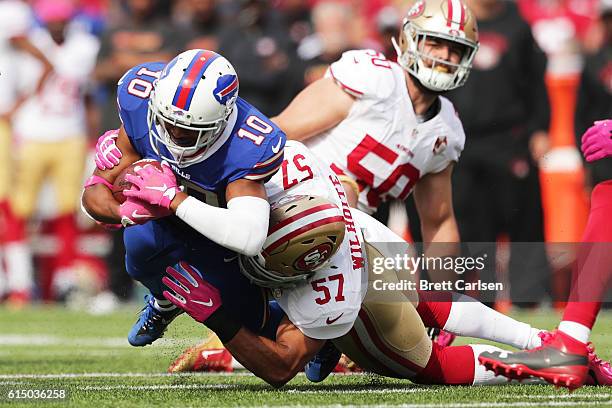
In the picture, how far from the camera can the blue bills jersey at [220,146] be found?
5000 mm

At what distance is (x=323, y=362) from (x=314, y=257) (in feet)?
2.65

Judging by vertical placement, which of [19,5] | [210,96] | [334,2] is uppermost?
[210,96]

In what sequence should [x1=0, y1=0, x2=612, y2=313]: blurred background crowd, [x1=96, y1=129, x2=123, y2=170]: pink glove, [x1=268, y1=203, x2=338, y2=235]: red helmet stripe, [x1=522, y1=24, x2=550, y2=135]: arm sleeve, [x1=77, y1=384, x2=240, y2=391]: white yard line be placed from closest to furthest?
[x1=268, y1=203, x2=338, y2=235]: red helmet stripe
[x1=96, y1=129, x2=123, y2=170]: pink glove
[x1=77, y1=384, x2=240, y2=391]: white yard line
[x1=0, y1=0, x2=612, y2=313]: blurred background crowd
[x1=522, y1=24, x2=550, y2=135]: arm sleeve

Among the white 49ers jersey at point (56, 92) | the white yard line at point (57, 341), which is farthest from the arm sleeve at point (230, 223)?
the white 49ers jersey at point (56, 92)

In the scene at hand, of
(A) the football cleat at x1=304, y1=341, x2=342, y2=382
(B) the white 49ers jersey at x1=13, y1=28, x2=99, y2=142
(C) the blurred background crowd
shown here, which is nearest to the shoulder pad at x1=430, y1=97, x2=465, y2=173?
(A) the football cleat at x1=304, y1=341, x2=342, y2=382

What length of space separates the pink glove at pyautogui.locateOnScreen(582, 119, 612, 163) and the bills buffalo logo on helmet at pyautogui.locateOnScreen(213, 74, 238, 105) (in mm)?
1459

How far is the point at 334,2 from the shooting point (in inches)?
419

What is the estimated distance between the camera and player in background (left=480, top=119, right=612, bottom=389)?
5.21 meters

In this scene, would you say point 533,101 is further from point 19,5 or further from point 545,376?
point 545,376

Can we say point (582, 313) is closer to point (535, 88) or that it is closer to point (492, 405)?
point (492, 405)

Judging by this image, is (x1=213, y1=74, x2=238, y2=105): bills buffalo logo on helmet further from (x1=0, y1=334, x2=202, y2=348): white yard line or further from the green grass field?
(x1=0, y1=334, x2=202, y2=348): white yard line

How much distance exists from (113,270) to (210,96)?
6.48 metres

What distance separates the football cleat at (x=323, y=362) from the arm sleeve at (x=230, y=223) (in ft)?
3.07

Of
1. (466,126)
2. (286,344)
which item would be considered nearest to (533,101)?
(466,126)
